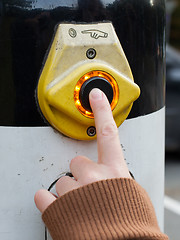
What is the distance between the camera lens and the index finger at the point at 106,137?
0.86 metres

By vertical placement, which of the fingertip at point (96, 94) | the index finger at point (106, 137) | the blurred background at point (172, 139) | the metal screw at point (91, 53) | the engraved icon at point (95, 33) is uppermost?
the engraved icon at point (95, 33)

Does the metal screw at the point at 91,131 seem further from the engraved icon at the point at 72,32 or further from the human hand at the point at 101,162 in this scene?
the engraved icon at the point at 72,32

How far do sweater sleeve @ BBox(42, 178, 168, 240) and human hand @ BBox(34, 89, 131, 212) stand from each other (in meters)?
0.02

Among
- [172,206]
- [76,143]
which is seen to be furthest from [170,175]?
[76,143]

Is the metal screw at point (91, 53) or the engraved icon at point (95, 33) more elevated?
the engraved icon at point (95, 33)

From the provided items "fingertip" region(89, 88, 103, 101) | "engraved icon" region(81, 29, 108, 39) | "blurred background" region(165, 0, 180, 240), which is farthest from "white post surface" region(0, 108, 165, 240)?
"blurred background" region(165, 0, 180, 240)

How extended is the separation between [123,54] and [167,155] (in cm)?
378

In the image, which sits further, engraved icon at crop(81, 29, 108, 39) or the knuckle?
engraved icon at crop(81, 29, 108, 39)

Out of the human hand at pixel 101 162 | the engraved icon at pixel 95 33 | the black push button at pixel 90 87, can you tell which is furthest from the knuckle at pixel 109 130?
the engraved icon at pixel 95 33

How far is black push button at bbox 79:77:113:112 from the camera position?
0.97 meters

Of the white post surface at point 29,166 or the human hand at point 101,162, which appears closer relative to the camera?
the human hand at point 101,162

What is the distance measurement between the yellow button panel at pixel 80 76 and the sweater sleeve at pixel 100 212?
0.66 ft

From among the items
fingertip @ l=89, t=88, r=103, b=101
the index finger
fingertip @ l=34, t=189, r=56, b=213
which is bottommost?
fingertip @ l=34, t=189, r=56, b=213

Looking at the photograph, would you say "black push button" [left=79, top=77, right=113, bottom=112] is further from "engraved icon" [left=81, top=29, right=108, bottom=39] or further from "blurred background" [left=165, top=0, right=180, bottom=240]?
"blurred background" [left=165, top=0, right=180, bottom=240]
